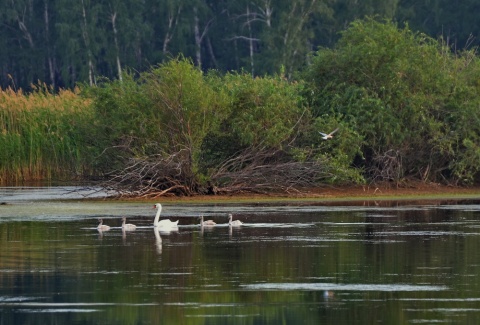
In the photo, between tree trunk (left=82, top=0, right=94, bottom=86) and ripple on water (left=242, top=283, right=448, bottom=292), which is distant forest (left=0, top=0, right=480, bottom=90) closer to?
tree trunk (left=82, top=0, right=94, bottom=86)

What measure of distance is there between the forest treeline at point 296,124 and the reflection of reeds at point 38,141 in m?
1.38

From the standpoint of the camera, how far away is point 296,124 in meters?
37.4

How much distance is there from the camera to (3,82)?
94.2 metres

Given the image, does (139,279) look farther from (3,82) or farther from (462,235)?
(3,82)

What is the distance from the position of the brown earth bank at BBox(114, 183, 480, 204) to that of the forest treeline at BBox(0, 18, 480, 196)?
28 cm

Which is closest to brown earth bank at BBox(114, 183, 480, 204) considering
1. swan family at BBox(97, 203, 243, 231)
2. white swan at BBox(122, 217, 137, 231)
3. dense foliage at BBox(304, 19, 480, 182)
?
dense foliage at BBox(304, 19, 480, 182)

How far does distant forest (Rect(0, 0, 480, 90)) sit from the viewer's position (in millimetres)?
83250

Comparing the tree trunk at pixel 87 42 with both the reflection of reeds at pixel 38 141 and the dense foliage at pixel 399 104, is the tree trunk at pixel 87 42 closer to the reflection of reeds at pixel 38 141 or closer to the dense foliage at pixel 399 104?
the reflection of reeds at pixel 38 141

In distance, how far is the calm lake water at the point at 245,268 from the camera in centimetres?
1557

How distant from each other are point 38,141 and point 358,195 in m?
11.9

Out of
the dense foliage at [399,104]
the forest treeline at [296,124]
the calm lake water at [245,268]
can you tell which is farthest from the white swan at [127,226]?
the dense foliage at [399,104]

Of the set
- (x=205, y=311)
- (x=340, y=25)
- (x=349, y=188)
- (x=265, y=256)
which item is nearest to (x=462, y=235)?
(x=265, y=256)

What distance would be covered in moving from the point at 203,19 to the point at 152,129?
188 ft

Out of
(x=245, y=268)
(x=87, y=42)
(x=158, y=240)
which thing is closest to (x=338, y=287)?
(x=245, y=268)
